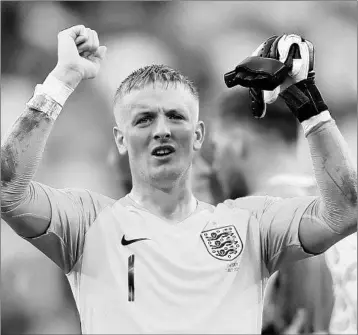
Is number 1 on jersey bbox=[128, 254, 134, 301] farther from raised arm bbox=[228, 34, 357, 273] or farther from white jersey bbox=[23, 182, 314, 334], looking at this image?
raised arm bbox=[228, 34, 357, 273]

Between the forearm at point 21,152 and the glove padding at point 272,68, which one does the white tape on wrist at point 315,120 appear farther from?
the forearm at point 21,152

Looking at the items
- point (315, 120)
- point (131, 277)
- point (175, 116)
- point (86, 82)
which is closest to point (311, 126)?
point (315, 120)

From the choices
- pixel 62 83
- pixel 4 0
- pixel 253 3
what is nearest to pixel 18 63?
pixel 4 0

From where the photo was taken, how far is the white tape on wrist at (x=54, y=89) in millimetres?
1657

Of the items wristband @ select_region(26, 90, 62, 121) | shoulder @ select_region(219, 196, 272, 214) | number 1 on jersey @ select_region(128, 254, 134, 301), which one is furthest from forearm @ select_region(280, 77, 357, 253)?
wristband @ select_region(26, 90, 62, 121)

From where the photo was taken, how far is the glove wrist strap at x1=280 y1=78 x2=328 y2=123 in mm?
1658

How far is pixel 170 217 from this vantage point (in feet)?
6.03

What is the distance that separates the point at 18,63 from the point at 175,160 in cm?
75

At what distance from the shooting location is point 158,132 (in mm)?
1780

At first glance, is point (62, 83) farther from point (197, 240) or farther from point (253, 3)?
point (253, 3)

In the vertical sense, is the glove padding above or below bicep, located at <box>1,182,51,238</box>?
above

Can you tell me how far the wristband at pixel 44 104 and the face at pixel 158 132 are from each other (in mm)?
258

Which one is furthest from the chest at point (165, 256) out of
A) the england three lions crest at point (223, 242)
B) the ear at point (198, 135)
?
the ear at point (198, 135)

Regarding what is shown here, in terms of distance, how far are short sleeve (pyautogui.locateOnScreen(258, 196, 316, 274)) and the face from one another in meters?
0.29
